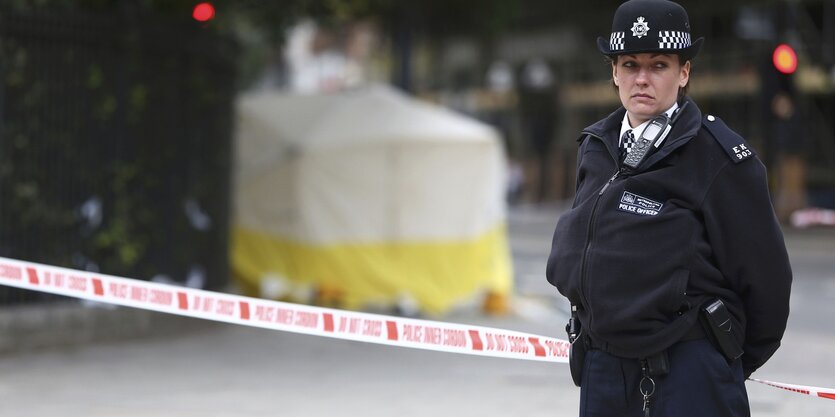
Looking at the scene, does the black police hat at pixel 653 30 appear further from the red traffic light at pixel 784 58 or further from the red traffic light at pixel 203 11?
the red traffic light at pixel 784 58

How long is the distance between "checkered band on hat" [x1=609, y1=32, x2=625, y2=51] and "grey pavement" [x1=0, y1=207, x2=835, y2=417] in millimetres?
4582

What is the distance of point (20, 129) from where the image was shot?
9352 mm

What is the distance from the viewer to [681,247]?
10.2 ft

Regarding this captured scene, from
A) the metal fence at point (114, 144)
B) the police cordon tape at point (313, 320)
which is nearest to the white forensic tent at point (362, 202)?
the metal fence at point (114, 144)

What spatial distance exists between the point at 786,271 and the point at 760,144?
1326 inches

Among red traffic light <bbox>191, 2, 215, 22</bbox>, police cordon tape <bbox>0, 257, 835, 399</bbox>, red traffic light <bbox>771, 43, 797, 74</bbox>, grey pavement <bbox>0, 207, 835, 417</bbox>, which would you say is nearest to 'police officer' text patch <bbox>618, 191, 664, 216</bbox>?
police cordon tape <bbox>0, 257, 835, 399</bbox>

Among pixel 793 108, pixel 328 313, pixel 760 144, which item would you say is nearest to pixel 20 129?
pixel 328 313

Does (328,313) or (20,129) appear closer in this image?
(328,313)

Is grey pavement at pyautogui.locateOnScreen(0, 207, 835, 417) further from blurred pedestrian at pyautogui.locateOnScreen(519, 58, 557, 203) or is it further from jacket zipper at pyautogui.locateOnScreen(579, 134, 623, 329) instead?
blurred pedestrian at pyautogui.locateOnScreen(519, 58, 557, 203)

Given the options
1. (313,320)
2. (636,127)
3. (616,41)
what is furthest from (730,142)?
(313,320)

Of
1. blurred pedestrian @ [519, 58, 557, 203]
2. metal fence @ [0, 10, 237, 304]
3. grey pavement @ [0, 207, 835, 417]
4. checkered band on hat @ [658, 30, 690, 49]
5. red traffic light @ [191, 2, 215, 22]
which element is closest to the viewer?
checkered band on hat @ [658, 30, 690, 49]

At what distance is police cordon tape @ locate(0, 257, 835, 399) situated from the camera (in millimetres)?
4297

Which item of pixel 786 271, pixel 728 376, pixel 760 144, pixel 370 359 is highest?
pixel 786 271

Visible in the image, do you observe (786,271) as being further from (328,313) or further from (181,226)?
(181,226)
